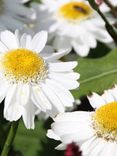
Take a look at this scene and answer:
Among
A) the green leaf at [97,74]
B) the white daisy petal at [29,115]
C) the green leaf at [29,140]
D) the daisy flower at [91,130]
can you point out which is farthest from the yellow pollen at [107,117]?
the green leaf at [29,140]

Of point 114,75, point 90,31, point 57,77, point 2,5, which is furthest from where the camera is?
point 90,31

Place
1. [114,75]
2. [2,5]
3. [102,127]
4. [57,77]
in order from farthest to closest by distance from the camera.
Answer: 1. [2,5]
2. [114,75]
3. [57,77]
4. [102,127]

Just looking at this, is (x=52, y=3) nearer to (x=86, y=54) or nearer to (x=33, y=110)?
(x=86, y=54)

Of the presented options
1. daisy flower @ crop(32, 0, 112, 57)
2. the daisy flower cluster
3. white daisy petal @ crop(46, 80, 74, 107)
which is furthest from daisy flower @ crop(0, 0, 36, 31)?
white daisy petal @ crop(46, 80, 74, 107)

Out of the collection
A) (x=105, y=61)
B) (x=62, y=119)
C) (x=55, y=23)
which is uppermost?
(x=62, y=119)

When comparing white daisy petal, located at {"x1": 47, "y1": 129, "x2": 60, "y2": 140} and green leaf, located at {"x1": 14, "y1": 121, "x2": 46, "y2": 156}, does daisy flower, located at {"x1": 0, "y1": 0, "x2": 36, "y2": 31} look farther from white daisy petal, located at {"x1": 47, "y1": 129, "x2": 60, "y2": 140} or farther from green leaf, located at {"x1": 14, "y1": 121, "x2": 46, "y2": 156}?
white daisy petal, located at {"x1": 47, "y1": 129, "x2": 60, "y2": 140}

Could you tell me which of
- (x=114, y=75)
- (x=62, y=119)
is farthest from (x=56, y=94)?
(x=114, y=75)

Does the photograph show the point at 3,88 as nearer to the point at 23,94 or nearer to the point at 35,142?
the point at 23,94

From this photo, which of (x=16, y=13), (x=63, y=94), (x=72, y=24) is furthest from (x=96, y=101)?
(x=72, y=24)
